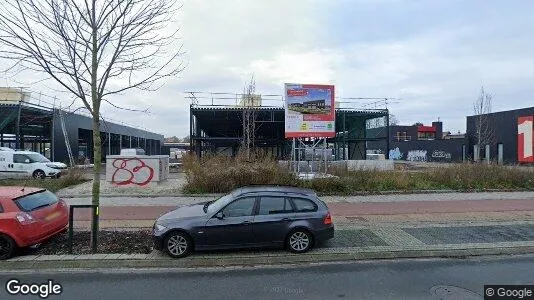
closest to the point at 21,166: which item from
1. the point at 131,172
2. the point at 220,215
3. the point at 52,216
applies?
the point at 131,172

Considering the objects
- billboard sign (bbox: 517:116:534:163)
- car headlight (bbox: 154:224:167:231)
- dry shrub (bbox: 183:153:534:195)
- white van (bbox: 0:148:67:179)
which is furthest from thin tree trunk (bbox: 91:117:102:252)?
billboard sign (bbox: 517:116:534:163)

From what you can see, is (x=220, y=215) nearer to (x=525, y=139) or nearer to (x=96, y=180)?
(x=96, y=180)

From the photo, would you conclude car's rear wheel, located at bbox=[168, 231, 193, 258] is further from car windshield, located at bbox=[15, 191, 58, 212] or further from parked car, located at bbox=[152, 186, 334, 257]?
car windshield, located at bbox=[15, 191, 58, 212]

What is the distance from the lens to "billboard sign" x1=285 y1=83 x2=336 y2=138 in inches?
736

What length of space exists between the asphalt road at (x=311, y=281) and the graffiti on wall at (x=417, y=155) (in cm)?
5279

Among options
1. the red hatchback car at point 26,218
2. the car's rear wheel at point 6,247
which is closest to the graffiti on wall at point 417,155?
the red hatchback car at point 26,218

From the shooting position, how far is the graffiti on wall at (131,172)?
56.2ft

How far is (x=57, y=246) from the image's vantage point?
7707mm

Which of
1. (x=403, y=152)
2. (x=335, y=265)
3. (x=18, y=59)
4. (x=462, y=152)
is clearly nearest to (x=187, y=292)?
(x=335, y=265)

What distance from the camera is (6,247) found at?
274 inches

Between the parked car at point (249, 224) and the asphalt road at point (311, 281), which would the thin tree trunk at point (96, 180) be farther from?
the parked car at point (249, 224)

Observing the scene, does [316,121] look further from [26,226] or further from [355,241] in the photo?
[26,226]

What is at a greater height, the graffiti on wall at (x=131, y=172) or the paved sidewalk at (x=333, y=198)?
the graffiti on wall at (x=131, y=172)

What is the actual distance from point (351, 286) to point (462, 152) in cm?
4872
